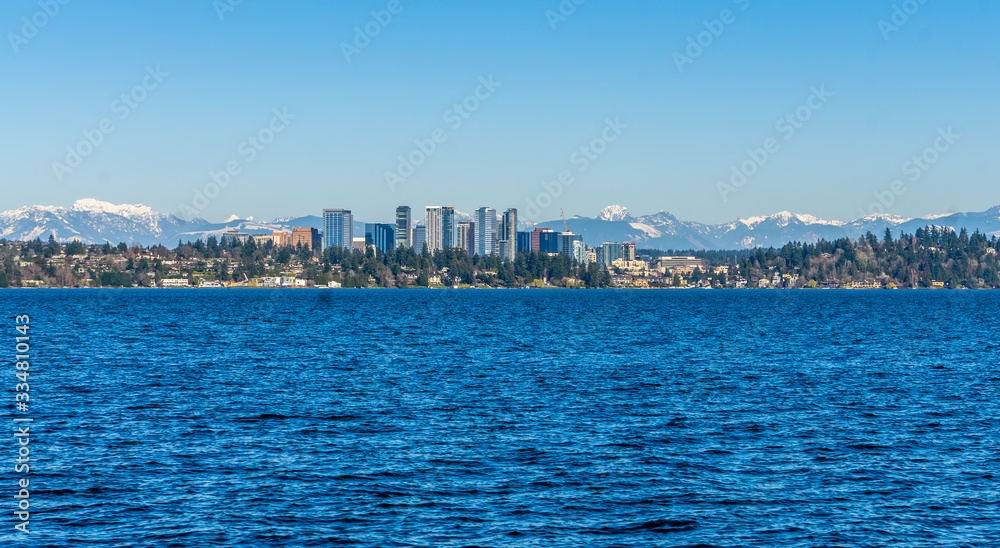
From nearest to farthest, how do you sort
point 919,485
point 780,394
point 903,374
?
point 919,485 < point 780,394 < point 903,374

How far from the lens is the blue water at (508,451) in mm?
28031

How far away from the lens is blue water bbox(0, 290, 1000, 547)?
28031mm

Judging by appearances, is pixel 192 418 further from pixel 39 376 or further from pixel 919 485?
pixel 919 485

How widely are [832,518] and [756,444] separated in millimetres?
10977

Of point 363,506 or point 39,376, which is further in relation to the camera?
point 39,376

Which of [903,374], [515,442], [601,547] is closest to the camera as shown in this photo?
[601,547]

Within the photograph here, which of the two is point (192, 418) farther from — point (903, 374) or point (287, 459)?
point (903, 374)

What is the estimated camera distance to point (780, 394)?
5556 centimetres

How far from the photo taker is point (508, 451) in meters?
38.1

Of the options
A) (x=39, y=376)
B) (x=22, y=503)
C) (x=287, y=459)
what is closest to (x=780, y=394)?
(x=287, y=459)

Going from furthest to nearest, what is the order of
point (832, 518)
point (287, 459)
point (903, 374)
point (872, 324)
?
point (872, 324) → point (903, 374) → point (287, 459) → point (832, 518)

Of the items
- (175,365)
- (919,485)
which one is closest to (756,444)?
(919,485)

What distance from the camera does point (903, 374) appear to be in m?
67.3

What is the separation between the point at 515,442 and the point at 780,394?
74.3ft
